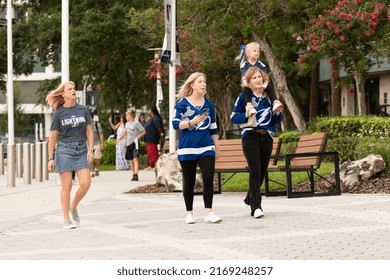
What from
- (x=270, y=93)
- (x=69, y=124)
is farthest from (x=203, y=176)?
(x=69, y=124)

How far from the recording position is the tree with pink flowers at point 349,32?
26.7 m

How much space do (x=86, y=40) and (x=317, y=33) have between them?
42.6ft

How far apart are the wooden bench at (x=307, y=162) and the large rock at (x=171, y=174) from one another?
2.03 metres

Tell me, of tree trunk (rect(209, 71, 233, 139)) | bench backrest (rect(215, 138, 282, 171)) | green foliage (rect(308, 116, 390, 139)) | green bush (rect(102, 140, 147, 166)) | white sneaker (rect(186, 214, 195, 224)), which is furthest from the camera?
tree trunk (rect(209, 71, 233, 139))

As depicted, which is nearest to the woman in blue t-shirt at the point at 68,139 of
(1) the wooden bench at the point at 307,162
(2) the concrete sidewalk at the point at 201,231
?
(2) the concrete sidewalk at the point at 201,231

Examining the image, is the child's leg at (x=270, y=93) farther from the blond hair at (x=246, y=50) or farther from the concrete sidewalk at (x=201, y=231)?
the concrete sidewalk at (x=201, y=231)

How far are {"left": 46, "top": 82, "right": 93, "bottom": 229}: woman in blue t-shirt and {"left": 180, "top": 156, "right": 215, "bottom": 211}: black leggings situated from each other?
109 cm

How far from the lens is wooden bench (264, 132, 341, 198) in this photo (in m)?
Result: 15.9

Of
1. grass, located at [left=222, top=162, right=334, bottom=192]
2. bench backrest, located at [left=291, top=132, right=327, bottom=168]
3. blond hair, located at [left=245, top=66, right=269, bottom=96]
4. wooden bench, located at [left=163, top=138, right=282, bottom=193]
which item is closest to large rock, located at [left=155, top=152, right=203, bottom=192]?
grass, located at [left=222, top=162, right=334, bottom=192]

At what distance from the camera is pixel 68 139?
12.5 m

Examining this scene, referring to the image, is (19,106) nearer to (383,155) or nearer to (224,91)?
(224,91)

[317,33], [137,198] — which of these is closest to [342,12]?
[317,33]

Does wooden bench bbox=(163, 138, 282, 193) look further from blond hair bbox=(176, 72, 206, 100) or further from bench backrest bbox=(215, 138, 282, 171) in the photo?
blond hair bbox=(176, 72, 206, 100)
